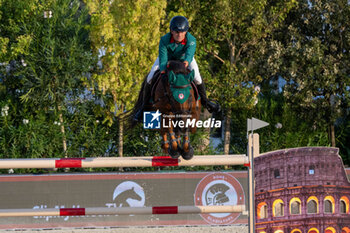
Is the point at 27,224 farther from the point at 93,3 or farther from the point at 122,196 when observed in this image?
the point at 93,3

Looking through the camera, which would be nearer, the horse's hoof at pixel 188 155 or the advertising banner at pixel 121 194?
the horse's hoof at pixel 188 155

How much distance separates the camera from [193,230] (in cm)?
1170

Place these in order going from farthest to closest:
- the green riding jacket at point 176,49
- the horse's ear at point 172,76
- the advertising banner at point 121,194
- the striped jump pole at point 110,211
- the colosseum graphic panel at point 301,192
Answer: the advertising banner at point 121,194, the colosseum graphic panel at point 301,192, the striped jump pole at point 110,211, the green riding jacket at point 176,49, the horse's ear at point 172,76

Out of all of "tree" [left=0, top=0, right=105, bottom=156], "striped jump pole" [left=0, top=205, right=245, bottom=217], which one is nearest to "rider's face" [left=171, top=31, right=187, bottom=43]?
"striped jump pole" [left=0, top=205, right=245, bottom=217]

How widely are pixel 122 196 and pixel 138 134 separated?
16.4ft

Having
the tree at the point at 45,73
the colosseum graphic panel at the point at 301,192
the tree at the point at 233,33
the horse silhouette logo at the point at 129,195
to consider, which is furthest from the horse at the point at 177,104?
the tree at the point at 233,33

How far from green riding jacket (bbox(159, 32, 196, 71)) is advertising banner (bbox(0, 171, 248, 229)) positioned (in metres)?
6.55

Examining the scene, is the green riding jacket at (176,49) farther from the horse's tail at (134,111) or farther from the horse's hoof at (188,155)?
the horse's hoof at (188,155)

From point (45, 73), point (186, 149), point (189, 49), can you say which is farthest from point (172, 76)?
point (45, 73)

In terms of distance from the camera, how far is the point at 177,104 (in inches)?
208

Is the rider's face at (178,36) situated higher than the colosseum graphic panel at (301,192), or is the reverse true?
the rider's face at (178,36)

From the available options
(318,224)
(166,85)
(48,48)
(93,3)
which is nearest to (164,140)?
(166,85)

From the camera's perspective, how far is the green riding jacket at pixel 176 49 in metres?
5.52

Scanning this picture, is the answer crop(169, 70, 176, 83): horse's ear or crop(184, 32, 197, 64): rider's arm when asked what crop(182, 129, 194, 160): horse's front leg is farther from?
crop(184, 32, 197, 64): rider's arm
